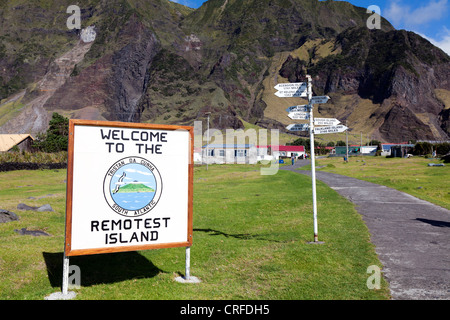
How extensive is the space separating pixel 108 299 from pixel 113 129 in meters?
3.09

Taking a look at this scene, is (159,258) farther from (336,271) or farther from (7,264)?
(336,271)

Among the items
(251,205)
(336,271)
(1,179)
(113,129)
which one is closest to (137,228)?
(113,129)

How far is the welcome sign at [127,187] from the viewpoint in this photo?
22.1 feet

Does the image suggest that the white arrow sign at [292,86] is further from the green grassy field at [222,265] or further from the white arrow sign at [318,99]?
the green grassy field at [222,265]

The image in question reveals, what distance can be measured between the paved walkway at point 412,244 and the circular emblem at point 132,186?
481cm

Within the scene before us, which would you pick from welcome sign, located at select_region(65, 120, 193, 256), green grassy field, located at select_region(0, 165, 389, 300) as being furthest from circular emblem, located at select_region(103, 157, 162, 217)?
green grassy field, located at select_region(0, 165, 389, 300)

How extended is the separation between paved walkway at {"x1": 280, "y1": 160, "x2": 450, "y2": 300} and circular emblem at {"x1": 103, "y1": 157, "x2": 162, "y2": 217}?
15.8 feet

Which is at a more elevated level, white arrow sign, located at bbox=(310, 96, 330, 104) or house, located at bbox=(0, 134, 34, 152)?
house, located at bbox=(0, 134, 34, 152)

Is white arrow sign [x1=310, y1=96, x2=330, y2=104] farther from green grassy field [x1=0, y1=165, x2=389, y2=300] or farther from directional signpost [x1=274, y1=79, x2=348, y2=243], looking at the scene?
green grassy field [x1=0, y1=165, x2=389, y2=300]

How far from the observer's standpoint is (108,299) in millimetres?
6250

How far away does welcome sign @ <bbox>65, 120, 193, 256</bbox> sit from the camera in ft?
22.1

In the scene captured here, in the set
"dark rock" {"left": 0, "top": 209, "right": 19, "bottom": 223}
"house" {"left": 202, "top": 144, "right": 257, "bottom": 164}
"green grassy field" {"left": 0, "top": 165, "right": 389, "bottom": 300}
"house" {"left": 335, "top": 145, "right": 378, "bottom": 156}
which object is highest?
"house" {"left": 335, "top": 145, "right": 378, "bottom": 156}

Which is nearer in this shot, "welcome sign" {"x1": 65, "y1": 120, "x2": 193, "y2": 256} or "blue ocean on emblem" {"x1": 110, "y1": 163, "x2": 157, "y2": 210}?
"welcome sign" {"x1": 65, "y1": 120, "x2": 193, "y2": 256}

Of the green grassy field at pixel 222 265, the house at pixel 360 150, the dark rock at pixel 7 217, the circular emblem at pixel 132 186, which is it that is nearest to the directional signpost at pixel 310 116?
the green grassy field at pixel 222 265
